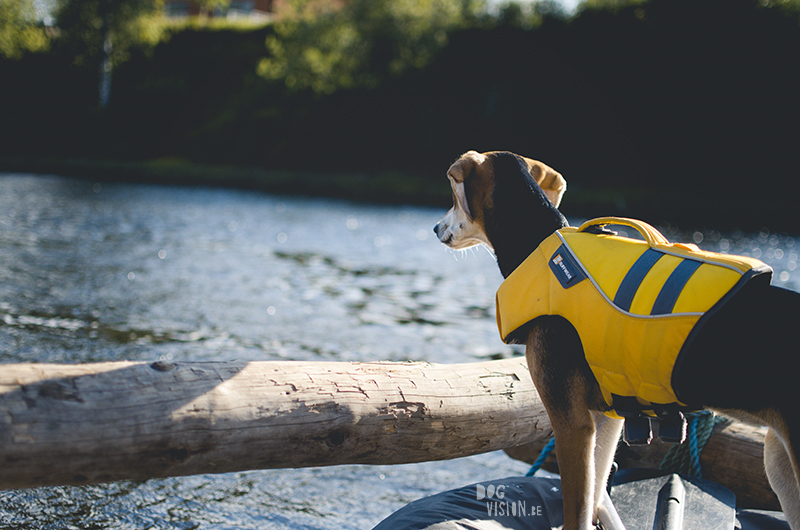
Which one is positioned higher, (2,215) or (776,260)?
(776,260)

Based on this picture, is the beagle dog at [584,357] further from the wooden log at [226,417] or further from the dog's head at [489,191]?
the wooden log at [226,417]

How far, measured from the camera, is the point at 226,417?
9.34 feet

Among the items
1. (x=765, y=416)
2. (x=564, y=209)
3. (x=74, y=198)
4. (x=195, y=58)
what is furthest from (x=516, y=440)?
(x=195, y=58)

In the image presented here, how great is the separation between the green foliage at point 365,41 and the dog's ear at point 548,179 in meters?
47.2

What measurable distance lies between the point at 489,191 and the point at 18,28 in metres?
56.5

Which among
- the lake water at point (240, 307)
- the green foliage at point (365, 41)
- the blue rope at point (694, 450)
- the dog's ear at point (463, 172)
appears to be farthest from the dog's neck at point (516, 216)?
the green foliage at point (365, 41)

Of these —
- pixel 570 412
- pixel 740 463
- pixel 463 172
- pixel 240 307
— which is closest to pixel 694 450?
pixel 740 463

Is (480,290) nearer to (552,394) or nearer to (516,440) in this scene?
(516,440)

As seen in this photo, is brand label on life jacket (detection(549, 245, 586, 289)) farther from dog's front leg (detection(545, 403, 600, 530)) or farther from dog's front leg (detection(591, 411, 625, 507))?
dog's front leg (detection(591, 411, 625, 507))

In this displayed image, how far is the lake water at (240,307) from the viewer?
512 cm

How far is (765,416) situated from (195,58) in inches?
2558

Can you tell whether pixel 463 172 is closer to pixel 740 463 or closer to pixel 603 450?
pixel 603 450

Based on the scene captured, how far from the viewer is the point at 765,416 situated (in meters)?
2.68

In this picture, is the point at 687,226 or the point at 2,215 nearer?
the point at 2,215
